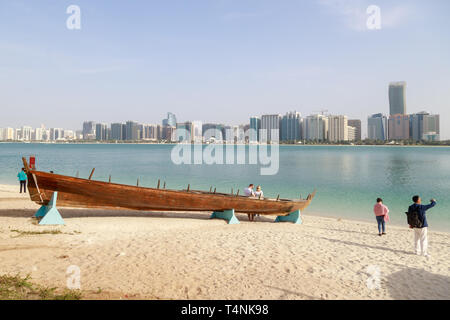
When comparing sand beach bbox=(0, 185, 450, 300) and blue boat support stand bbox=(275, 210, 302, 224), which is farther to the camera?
blue boat support stand bbox=(275, 210, 302, 224)

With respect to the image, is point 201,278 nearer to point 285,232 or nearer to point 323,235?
point 285,232

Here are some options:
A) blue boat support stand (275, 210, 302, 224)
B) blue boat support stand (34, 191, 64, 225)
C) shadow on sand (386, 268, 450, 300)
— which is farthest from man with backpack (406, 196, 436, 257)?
blue boat support stand (34, 191, 64, 225)

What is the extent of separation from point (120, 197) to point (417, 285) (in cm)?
921

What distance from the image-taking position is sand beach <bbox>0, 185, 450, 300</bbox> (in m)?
5.31

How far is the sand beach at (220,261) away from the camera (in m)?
5.31

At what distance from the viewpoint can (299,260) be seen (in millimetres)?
7016

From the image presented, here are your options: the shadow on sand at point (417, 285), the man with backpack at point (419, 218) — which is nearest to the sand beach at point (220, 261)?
the shadow on sand at point (417, 285)

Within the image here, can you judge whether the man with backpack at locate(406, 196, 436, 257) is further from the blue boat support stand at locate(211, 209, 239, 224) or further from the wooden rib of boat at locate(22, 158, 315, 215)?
the blue boat support stand at locate(211, 209, 239, 224)

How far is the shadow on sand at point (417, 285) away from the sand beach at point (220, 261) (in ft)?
0.06

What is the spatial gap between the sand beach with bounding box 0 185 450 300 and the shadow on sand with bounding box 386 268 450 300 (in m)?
0.02
